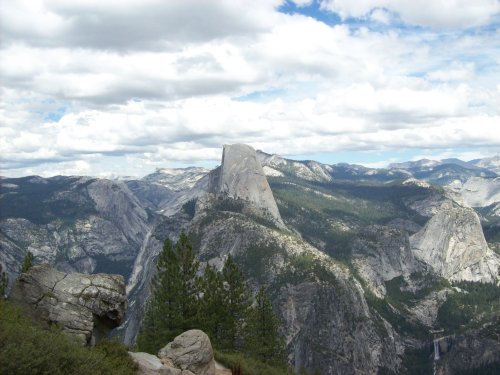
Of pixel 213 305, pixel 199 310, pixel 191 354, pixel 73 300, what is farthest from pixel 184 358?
pixel 213 305

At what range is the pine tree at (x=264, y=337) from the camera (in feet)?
214

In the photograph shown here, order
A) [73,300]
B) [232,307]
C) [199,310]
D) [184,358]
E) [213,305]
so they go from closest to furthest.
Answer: [73,300], [184,358], [199,310], [213,305], [232,307]

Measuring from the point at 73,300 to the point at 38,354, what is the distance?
1114 cm

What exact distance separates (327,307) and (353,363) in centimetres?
2476

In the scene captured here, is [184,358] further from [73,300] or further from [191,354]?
[73,300]

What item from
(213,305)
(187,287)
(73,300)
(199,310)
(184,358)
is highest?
(73,300)

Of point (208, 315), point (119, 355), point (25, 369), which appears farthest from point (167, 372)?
point (208, 315)

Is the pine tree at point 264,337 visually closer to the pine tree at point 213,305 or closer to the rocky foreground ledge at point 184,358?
the pine tree at point 213,305

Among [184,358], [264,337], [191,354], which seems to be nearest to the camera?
[184,358]

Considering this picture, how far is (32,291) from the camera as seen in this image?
98.9 ft

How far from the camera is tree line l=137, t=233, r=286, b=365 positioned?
51.4 metres

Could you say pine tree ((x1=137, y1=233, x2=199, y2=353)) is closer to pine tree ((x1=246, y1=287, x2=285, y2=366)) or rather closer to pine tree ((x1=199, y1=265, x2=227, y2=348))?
pine tree ((x1=199, y1=265, x2=227, y2=348))

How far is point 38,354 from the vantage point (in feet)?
65.9

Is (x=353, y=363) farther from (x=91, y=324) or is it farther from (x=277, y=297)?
(x=91, y=324)
